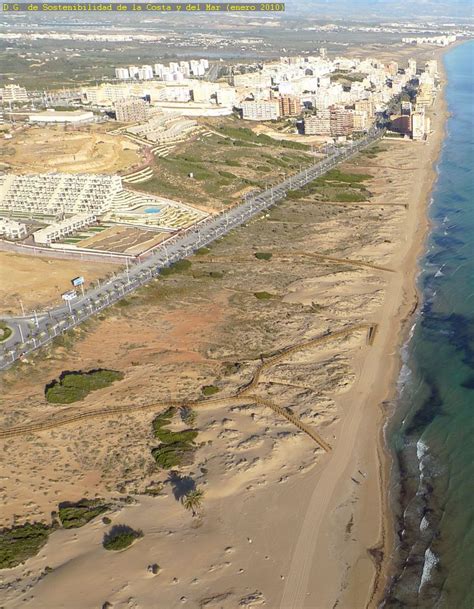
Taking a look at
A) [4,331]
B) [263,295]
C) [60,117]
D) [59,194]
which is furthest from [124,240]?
[60,117]

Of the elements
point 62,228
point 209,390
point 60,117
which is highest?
point 60,117

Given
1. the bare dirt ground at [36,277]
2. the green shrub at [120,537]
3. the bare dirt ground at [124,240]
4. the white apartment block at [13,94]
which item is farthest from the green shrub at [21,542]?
the white apartment block at [13,94]

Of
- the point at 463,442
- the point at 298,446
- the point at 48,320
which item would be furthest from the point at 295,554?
the point at 48,320

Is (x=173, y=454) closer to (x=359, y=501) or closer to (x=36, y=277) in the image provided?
(x=359, y=501)

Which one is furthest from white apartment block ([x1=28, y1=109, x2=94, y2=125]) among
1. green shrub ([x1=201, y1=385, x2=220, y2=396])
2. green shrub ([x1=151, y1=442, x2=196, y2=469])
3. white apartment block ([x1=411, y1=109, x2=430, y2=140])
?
green shrub ([x1=151, y1=442, x2=196, y2=469])

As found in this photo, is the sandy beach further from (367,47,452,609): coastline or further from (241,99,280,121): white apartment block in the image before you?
(241,99,280,121): white apartment block

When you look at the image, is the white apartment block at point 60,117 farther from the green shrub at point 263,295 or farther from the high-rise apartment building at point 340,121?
the green shrub at point 263,295

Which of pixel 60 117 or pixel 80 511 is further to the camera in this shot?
pixel 60 117
